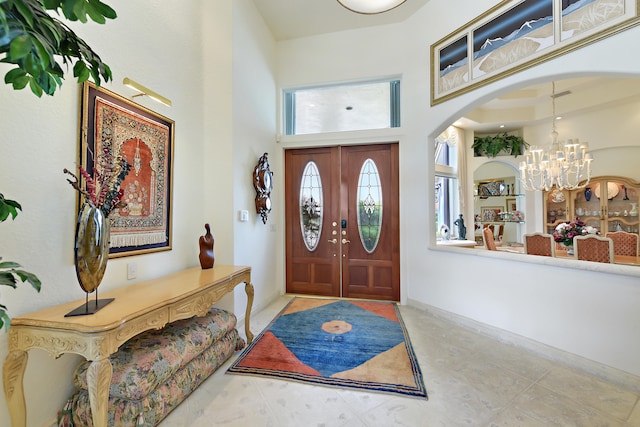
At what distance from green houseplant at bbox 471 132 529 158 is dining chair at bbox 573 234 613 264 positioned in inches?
145

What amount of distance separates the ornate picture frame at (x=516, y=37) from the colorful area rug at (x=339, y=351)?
3.02 meters

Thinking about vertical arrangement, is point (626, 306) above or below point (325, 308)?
above

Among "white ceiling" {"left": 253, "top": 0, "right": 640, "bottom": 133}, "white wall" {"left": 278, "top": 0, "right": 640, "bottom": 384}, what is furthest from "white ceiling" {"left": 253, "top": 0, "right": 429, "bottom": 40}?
"white wall" {"left": 278, "top": 0, "right": 640, "bottom": 384}

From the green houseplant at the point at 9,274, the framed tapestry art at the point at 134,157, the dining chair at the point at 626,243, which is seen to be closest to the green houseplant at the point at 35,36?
the green houseplant at the point at 9,274

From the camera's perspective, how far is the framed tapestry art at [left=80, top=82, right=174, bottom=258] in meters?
1.86

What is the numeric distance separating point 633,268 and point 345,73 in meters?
3.99

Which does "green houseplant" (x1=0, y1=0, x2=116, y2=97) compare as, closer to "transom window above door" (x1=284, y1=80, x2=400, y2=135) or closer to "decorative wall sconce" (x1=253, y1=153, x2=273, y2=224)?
"decorative wall sconce" (x1=253, y1=153, x2=273, y2=224)

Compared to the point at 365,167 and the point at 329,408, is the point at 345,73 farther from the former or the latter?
the point at 329,408

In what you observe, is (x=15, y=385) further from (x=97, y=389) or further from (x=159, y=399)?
(x=159, y=399)

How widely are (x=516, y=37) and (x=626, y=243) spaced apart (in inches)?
135

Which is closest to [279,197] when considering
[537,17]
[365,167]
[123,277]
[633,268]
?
[365,167]

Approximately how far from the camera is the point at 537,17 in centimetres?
256

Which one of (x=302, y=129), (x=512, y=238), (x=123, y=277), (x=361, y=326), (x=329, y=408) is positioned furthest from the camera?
(x=512, y=238)

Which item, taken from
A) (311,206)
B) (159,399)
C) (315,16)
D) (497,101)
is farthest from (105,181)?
(497,101)
